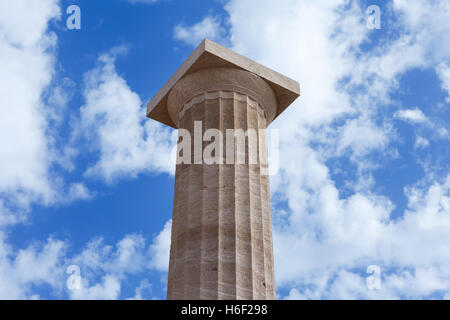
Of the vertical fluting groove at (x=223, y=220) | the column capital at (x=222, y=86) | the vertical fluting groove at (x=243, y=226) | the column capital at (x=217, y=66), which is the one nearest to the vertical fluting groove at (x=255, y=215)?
the vertical fluting groove at (x=223, y=220)

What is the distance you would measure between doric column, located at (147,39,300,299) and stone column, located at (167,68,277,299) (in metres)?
0.03

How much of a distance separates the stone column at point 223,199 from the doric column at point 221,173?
3 cm

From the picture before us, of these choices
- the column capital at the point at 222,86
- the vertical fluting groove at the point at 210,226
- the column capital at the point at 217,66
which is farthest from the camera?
the column capital at the point at 222,86

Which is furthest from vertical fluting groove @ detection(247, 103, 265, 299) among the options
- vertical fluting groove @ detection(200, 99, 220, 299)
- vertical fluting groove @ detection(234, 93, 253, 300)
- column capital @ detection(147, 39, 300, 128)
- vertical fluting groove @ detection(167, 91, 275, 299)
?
column capital @ detection(147, 39, 300, 128)

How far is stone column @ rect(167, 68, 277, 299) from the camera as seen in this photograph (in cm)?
1642

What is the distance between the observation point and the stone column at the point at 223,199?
1642 cm

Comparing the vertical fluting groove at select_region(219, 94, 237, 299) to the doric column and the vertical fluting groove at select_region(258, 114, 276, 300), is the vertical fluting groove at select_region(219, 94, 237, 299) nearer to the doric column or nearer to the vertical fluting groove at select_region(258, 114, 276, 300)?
the doric column

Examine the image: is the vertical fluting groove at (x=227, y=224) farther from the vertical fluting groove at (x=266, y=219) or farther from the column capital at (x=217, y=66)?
the column capital at (x=217, y=66)

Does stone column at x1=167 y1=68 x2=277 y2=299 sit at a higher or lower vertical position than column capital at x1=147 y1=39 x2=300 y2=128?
lower

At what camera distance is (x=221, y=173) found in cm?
1828
